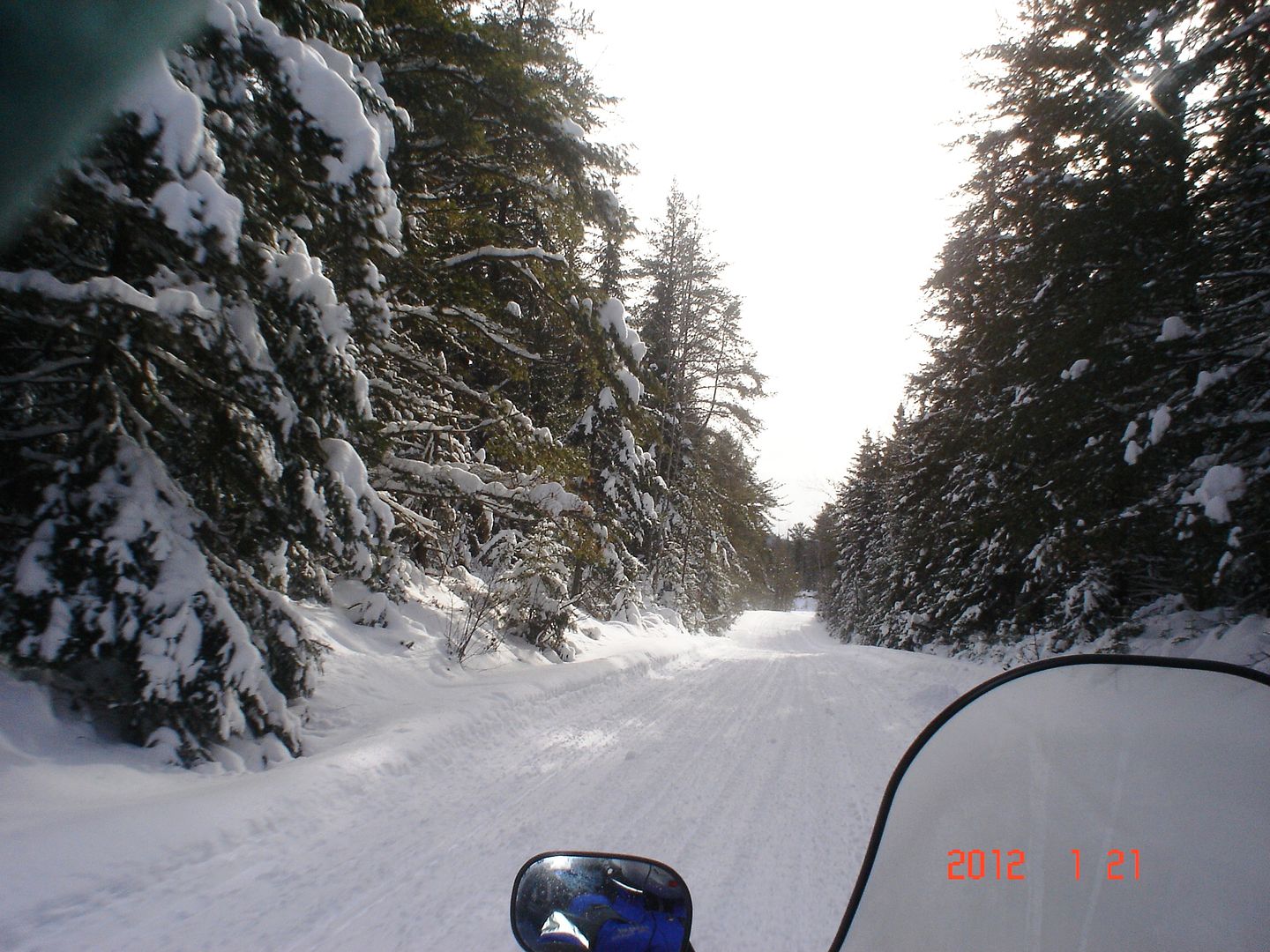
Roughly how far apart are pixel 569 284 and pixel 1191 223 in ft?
24.6

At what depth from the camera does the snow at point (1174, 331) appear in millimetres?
6629

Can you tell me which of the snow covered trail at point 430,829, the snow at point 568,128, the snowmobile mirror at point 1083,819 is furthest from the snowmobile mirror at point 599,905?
the snow at point 568,128

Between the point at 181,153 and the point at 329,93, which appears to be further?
the point at 329,93

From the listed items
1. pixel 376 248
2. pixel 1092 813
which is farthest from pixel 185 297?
pixel 1092 813

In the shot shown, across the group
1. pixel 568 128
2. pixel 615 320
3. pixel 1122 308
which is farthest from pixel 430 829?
pixel 1122 308

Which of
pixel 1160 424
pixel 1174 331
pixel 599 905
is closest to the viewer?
pixel 599 905

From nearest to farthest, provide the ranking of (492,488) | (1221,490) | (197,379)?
1. (197,379)
2. (1221,490)
3. (492,488)

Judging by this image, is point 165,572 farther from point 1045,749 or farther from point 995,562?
point 995,562

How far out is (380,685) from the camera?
6648 millimetres

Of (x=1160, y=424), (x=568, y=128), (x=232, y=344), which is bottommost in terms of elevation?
(x=232, y=344)

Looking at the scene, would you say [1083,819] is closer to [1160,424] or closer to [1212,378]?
[1160,424]

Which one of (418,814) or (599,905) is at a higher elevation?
(599,905)
